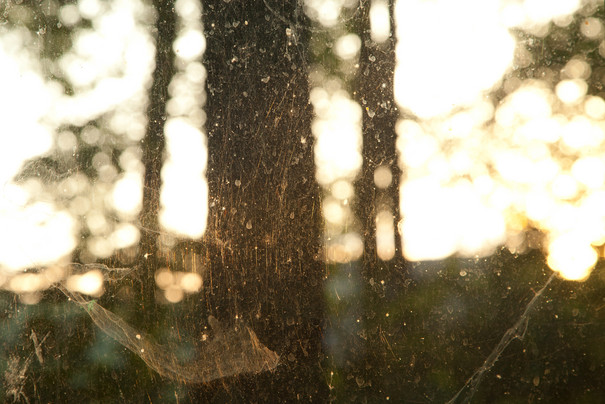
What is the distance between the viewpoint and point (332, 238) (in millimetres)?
732

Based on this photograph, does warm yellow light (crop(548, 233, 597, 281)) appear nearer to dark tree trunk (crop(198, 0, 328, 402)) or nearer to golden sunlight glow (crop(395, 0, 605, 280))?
golden sunlight glow (crop(395, 0, 605, 280))

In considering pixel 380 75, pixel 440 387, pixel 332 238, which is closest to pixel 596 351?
pixel 440 387

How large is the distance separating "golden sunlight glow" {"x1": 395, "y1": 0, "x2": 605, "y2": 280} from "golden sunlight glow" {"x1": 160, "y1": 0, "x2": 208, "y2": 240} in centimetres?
35

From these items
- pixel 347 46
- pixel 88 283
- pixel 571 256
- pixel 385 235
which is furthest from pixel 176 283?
pixel 571 256

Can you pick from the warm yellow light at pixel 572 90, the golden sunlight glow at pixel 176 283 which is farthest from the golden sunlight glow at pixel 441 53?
the golden sunlight glow at pixel 176 283

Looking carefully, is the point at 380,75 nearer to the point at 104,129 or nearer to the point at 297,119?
the point at 297,119

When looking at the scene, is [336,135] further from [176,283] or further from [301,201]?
[176,283]

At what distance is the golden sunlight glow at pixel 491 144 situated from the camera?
682 mm

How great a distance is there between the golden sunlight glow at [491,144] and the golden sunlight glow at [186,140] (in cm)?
35

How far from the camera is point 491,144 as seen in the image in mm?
706

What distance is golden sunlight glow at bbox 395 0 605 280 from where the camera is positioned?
68cm

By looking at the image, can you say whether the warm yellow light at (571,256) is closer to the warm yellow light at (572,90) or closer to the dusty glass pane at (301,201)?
the dusty glass pane at (301,201)

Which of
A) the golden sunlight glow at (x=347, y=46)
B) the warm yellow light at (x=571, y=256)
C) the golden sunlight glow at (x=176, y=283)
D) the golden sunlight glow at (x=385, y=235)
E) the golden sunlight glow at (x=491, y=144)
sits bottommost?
the golden sunlight glow at (x=176, y=283)

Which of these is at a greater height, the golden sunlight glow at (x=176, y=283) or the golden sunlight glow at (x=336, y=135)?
the golden sunlight glow at (x=336, y=135)
